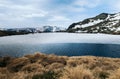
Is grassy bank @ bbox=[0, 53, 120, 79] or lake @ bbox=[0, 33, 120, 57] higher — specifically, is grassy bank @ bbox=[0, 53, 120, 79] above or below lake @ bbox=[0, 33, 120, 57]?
above

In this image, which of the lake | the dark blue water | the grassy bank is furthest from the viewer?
the lake

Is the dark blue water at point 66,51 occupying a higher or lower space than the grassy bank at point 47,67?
lower

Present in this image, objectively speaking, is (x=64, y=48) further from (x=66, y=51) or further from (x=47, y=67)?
(x=47, y=67)

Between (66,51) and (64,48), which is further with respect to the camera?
(64,48)

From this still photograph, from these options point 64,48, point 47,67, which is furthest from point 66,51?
point 47,67

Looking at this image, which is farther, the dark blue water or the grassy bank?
the dark blue water

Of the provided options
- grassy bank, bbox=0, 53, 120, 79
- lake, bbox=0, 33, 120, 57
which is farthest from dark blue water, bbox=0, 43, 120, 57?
grassy bank, bbox=0, 53, 120, 79

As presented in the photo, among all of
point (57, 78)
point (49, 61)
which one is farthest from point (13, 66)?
point (57, 78)

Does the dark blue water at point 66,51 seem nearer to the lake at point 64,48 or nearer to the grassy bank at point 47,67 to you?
the lake at point 64,48

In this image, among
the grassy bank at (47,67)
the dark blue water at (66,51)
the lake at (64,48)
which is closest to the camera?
the grassy bank at (47,67)

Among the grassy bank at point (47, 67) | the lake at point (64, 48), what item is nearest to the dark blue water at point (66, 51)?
the lake at point (64, 48)

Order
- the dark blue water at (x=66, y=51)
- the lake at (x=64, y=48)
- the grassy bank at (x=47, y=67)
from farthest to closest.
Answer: the lake at (x=64, y=48) → the dark blue water at (x=66, y=51) → the grassy bank at (x=47, y=67)

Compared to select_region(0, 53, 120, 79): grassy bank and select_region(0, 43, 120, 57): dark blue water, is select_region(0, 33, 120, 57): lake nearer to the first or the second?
select_region(0, 43, 120, 57): dark blue water

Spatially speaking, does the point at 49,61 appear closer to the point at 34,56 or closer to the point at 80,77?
the point at 34,56
